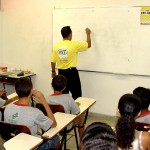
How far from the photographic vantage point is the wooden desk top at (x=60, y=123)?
92.9 inches

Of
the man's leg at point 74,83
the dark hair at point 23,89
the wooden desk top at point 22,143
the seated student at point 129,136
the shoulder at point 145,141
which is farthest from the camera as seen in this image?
the man's leg at point 74,83

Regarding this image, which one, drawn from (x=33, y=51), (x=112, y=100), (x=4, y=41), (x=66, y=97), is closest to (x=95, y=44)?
(x=112, y=100)

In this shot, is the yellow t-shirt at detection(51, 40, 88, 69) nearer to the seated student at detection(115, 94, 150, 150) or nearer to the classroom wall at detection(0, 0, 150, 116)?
the classroom wall at detection(0, 0, 150, 116)

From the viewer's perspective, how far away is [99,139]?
1.06m

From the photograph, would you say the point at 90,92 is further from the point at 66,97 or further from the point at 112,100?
the point at 66,97

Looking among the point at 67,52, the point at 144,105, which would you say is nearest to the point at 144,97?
the point at 144,105

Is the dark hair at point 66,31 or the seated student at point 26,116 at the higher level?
the dark hair at point 66,31

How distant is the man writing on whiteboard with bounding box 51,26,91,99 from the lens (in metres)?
4.25

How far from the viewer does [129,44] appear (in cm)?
431

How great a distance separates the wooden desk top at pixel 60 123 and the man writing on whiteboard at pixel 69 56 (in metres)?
1.57

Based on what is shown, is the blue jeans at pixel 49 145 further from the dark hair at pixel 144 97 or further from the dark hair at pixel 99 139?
the dark hair at pixel 99 139

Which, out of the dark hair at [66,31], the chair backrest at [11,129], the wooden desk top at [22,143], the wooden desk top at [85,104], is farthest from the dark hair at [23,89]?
the dark hair at [66,31]

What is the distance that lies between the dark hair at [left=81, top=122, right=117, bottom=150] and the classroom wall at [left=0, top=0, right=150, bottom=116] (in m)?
3.38

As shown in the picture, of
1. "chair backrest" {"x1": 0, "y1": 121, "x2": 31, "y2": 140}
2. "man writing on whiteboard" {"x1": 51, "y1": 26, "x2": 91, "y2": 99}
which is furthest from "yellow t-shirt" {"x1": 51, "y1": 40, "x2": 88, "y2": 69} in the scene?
"chair backrest" {"x1": 0, "y1": 121, "x2": 31, "y2": 140}
